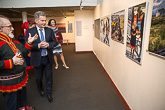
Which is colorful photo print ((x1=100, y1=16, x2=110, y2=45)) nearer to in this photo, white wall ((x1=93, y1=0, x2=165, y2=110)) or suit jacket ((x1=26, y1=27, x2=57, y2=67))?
white wall ((x1=93, y1=0, x2=165, y2=110))

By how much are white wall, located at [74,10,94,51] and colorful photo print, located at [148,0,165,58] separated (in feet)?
19.2

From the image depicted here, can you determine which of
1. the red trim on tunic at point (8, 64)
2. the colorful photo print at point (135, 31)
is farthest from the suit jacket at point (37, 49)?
the colorful photo print at point (135, 31)

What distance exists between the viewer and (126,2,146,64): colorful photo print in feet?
5.52

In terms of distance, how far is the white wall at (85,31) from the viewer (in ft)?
22.7

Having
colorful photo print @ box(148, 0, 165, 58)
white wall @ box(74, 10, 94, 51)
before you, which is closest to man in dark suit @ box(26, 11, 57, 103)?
colorful photo print @ box(148, 0, 165, 58)

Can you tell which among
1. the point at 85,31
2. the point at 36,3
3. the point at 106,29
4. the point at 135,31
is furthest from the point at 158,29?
the point at 85,31

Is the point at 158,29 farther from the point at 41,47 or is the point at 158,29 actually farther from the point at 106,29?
the point at 106,29

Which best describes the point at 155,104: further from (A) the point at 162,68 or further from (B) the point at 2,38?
(B) the point at 2,38

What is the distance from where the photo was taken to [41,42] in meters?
2.21

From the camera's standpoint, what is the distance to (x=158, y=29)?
130cm

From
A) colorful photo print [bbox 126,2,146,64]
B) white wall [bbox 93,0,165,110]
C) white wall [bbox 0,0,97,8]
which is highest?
white wall [bbox 0,0,97,8]

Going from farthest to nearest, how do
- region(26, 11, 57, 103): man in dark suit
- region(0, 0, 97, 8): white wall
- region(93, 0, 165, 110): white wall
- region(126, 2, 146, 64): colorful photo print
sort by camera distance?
region(0, 0, 97, 8): white wall < region(26, 11, 57, 103): man in dark suit < region(126, 2, 146, 64): colorful photo print < region(93, 0, 165, 110): white wall

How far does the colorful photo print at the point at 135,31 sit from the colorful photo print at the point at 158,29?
0.83 feet

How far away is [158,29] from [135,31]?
57 cm
